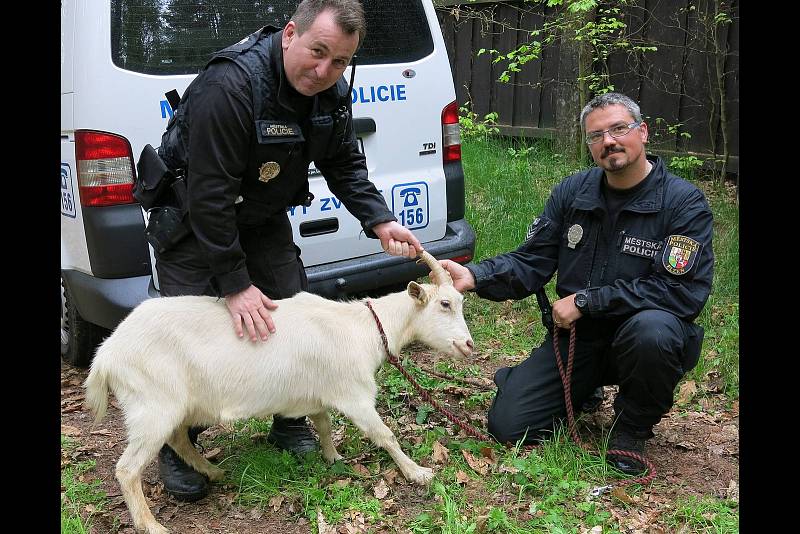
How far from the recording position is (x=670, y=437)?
12.6ft

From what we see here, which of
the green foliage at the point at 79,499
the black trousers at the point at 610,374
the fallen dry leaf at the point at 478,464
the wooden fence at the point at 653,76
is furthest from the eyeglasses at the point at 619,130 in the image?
the wooden fence at the point at 653,76

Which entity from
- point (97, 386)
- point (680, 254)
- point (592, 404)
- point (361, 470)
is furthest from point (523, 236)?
point (97, 386)

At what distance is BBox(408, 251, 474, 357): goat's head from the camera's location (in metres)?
3.38

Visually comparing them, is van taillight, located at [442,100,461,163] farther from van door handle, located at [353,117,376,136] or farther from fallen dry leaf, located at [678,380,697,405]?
fallen dry leaf, located at [678,380,697,405]

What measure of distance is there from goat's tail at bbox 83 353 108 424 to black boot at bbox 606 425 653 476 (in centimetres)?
229

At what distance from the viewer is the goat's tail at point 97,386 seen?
9.68 ft

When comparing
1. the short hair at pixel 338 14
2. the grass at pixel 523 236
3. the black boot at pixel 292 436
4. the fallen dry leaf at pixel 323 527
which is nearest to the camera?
the short hair at pixel 338 14

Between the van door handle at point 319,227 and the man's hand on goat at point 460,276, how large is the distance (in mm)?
1095

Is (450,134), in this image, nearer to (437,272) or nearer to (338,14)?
(437,272)

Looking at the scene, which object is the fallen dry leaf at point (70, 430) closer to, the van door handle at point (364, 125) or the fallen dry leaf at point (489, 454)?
the fallen dry leaf at point (489, 454)

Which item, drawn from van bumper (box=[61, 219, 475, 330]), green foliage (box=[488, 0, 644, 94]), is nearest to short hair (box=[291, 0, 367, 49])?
van bumper (box=[61, 219, 475, 330])

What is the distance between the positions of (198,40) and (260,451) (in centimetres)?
224

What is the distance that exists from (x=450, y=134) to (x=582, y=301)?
190 cm

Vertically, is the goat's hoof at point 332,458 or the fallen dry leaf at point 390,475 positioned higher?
the goat's hoof at point 332,458
